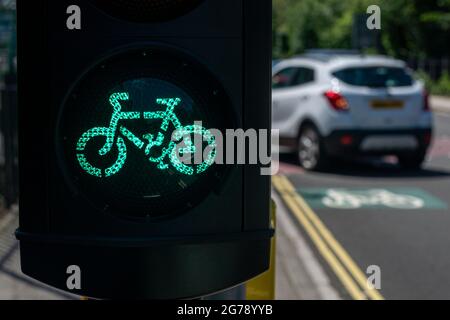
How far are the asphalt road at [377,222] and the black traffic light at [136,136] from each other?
284 cm

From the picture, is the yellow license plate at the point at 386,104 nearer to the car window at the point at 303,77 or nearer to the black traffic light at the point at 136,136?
the car window at the point at 303,77

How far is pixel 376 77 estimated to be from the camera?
12914mm

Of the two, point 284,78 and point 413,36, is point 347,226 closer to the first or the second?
point 284,78

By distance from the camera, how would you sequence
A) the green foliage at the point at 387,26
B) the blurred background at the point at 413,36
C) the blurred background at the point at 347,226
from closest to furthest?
the blurred background at the point at 347,226 < the blurred background at the point at 413,36 < the green foliage at the point at 387,26

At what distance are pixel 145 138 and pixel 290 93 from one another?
12.1 m

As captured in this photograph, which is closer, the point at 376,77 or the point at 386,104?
the point at 386,104

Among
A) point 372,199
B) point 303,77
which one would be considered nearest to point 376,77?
point 303,77

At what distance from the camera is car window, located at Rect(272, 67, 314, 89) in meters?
13.7

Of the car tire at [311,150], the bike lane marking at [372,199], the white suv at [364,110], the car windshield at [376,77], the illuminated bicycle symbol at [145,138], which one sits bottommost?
the bike lane marking at [372,199]

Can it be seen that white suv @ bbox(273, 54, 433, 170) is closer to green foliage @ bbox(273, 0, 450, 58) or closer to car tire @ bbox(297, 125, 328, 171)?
car tire @ bbox(297, 125, 328, 171)

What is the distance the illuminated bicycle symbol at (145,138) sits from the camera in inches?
80.0

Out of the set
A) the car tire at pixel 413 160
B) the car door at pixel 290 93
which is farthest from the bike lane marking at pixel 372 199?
the car door at pixel 290 93

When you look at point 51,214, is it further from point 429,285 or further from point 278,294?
point 429,285

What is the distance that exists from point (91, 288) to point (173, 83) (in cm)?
49
